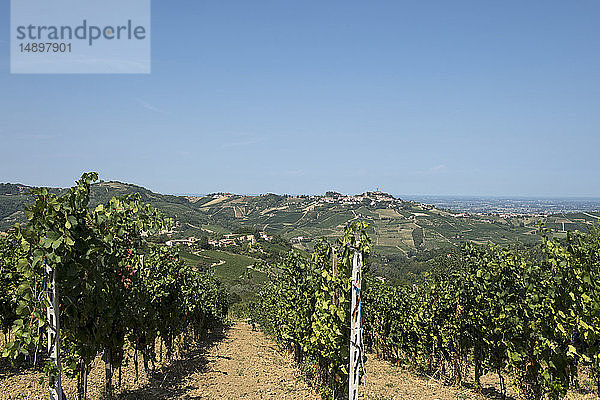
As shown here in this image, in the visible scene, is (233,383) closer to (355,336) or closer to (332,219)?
(355,336)

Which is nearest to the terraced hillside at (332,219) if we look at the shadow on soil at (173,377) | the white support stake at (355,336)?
the shadow on soil at (173,377)

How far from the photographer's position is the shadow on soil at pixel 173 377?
28.1 ft

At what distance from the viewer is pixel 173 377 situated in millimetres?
10727

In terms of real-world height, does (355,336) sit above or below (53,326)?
below

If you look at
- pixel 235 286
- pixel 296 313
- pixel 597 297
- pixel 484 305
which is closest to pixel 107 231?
pixel 296 313

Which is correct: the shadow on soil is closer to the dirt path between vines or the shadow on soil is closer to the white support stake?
the dirt path between vines

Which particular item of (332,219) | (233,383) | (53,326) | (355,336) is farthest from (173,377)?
(332,219)

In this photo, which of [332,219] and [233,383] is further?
[332,219]

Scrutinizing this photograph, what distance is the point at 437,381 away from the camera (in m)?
12.4

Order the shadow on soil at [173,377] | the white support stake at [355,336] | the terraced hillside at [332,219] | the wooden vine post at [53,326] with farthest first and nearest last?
the terraced hillside at [332,219] → the shadow on soil at [173,377] → the white support stake at [355,336] → the wooden vine post at [53,326]

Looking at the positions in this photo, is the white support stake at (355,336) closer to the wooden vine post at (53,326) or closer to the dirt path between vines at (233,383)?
the wooden vine post at (53,326)

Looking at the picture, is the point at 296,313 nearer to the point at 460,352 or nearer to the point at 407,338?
the point at 460,352

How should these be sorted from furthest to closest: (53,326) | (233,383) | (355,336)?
(233,383)
(355,336)
(53,326)

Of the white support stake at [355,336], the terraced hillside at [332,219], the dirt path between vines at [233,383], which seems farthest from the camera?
the terraced hillside at [332,219]
